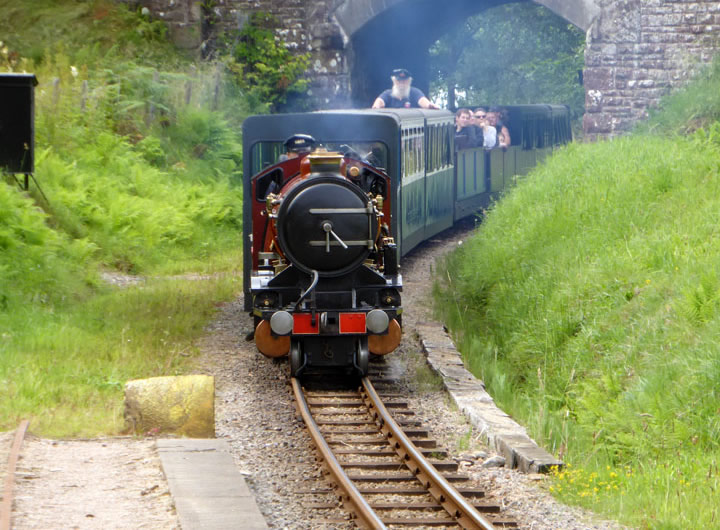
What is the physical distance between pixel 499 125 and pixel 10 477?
17.7 meters

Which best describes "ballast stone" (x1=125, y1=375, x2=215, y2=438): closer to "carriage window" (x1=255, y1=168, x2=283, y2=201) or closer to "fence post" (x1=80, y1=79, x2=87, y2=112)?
"carriage window" (x1=255, y1=168, x2=283, y2=201)

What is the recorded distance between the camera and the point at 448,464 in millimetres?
7605

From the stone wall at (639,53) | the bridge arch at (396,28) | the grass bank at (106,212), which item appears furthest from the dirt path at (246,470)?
the bridge arch at (396,28)

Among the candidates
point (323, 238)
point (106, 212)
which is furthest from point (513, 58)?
point (323, 238)

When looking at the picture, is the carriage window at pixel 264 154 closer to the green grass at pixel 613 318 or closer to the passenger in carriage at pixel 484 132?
the green grass at pixel 613 318

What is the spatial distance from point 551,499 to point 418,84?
2479 centimetres

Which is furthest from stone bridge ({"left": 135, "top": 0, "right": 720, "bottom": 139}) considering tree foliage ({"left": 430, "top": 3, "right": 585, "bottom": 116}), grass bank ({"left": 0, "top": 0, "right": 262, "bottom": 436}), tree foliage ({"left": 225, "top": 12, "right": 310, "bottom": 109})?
tree foliage ({"left": 430, "top": 3, "right": 585, "bottom": 116})

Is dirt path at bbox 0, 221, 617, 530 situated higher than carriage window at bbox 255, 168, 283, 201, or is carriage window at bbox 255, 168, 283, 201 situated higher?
carriage window at bbox 255, 168, 283, 201

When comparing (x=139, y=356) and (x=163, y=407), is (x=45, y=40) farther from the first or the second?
(x=163, y=407)

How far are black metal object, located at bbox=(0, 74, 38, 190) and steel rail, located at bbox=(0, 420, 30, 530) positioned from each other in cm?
689

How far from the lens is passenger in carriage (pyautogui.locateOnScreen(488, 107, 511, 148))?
74.5ft

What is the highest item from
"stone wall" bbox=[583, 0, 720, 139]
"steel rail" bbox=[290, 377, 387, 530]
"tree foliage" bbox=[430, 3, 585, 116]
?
"tree foliage" bbox=[430, 3, 585, 116]

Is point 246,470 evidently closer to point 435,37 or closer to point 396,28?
point 396,28

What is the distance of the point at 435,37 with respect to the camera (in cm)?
2972
